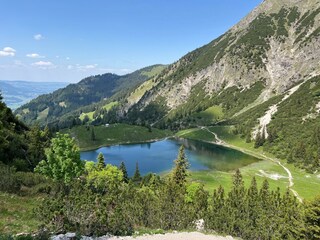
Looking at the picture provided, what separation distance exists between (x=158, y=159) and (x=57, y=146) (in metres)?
136

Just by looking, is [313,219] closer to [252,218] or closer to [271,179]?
[252,218]

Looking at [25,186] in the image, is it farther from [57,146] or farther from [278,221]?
[278,221]

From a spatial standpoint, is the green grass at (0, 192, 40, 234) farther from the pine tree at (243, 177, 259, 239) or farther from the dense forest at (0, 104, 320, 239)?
the pine tree at (243, 177, 259, 239)

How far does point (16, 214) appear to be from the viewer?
31.7 meters

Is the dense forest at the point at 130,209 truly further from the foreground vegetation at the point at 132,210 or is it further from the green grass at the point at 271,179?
the green grass at the point at 271,179

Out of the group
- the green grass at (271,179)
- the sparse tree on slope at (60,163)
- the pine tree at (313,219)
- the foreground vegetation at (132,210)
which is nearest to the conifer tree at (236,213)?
the foreground vegetation at (132,210)

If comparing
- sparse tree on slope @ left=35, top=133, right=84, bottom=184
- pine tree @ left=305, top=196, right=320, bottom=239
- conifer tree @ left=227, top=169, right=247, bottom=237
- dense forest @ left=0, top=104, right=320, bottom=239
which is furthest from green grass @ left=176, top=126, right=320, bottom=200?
pine tree @ left=305, top=196, right=320, bottom=239

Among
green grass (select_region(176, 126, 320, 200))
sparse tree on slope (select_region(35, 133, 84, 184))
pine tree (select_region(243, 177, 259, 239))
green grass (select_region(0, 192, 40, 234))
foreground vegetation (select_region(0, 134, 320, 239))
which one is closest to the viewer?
green grass (select_region(0, 192, 40, 234))

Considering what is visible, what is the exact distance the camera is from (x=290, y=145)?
191750 mm

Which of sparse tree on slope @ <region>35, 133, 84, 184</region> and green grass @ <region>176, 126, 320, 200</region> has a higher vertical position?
sparse tree on slope @ <region>35, 133, 84, 184</region>

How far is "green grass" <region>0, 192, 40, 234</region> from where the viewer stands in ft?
91.8

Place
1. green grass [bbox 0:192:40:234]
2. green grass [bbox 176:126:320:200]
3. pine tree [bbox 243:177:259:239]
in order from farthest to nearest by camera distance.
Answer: green grass [bbox 176:126:320:200] → pine tree [bbox 243:177:259:239] → green grass [bbox 0:192:40:234]

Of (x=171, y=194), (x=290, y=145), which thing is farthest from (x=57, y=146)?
(x=290, y=145)

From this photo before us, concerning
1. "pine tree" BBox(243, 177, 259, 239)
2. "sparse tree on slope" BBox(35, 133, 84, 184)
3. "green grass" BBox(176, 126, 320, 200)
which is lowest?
"green grass" BBox(176, 126, 320, 200)
